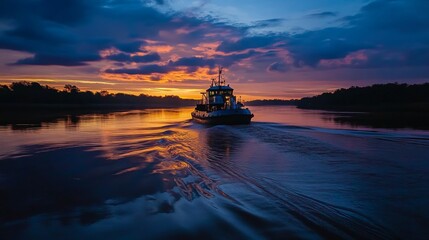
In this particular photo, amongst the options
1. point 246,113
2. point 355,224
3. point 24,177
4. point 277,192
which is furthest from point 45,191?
point 246,113

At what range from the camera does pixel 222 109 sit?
32.9 meters

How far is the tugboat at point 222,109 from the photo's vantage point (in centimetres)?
3016

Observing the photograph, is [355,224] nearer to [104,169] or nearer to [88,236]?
[88,236]

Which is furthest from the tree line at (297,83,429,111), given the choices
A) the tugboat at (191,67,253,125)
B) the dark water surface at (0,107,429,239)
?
the dark water surface at (0,107,429,239)

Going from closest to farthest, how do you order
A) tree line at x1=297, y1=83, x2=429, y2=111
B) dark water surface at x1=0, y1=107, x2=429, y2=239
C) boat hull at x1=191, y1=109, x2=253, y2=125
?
dark water surface at x1=0, y1=107, x2=429, y2=239 → boat hull at x1=191, y1=109, x2=253, y2=125 → tree line at x1=297, y1=83, x2=429, y2=111

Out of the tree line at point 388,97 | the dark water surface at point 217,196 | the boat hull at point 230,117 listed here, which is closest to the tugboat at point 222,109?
the boat hull at point 230,117

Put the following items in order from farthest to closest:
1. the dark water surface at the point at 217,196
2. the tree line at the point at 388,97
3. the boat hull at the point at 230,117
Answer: the tree line at the point at 388,97, the boat hull at the point at 230,117, the dark water surface at the point at 217,196

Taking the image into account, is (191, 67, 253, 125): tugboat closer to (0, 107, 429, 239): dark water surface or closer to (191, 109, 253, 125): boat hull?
(191, 109, 253, 125): boat hull

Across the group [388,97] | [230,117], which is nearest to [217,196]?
[230,117]

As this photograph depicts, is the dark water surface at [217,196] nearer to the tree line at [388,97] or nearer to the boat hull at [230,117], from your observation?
the boat hull at [230,117]

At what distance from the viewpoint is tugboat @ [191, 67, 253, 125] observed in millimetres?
30156

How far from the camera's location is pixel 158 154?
12.8 meters

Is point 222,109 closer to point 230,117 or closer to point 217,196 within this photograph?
point 230,117

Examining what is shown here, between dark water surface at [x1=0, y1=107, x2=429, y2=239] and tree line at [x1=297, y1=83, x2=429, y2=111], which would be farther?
tree line at [x1=297, y1=83, x2=429, y2=111]
